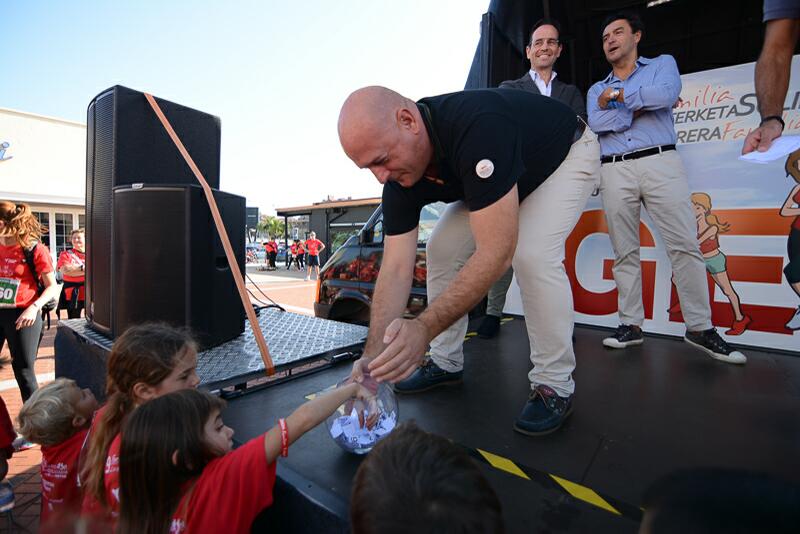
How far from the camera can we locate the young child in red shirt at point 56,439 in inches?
67.7

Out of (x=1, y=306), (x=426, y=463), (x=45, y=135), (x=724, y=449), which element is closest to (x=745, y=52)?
(x=724, y=449)

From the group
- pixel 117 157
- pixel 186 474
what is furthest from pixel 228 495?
pixel 117 157

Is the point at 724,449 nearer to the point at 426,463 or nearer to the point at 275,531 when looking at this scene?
the point at 426,463

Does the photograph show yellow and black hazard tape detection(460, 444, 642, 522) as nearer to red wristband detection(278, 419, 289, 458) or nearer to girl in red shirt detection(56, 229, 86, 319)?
red wristband detection(278, 419, 289, 458)

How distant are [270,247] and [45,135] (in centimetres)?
1085

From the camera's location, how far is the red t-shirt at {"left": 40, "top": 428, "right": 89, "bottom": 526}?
1.72m

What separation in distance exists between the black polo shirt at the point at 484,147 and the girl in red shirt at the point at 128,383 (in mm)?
1014

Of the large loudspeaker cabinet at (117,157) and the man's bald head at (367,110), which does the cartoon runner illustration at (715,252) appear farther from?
the large loudspeaker cabinet at (117,157)

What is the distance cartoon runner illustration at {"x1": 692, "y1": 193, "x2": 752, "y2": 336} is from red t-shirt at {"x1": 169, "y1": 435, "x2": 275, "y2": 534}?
3180 millimetres

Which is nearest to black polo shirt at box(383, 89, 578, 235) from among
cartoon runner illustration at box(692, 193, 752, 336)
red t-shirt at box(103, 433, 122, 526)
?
red t-shirt at box(103, 433, 122, 526)

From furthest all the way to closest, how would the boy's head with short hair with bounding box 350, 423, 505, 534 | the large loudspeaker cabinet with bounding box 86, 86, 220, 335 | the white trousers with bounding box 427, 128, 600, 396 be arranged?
the large loudspeaker cabinet with bounding box 86, 86, 220, 335 < the white trousers with bounding box 427, 128, 600, 396 < the boy's head with short hair with bounding box 350, 423, 505, 534

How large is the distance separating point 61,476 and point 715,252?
403cm

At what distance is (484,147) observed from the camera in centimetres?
135

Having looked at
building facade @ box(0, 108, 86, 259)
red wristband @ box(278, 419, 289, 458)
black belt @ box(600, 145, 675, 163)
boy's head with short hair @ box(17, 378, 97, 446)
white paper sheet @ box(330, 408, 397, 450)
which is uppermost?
building facade @ box(0, 108, 86, 259)
